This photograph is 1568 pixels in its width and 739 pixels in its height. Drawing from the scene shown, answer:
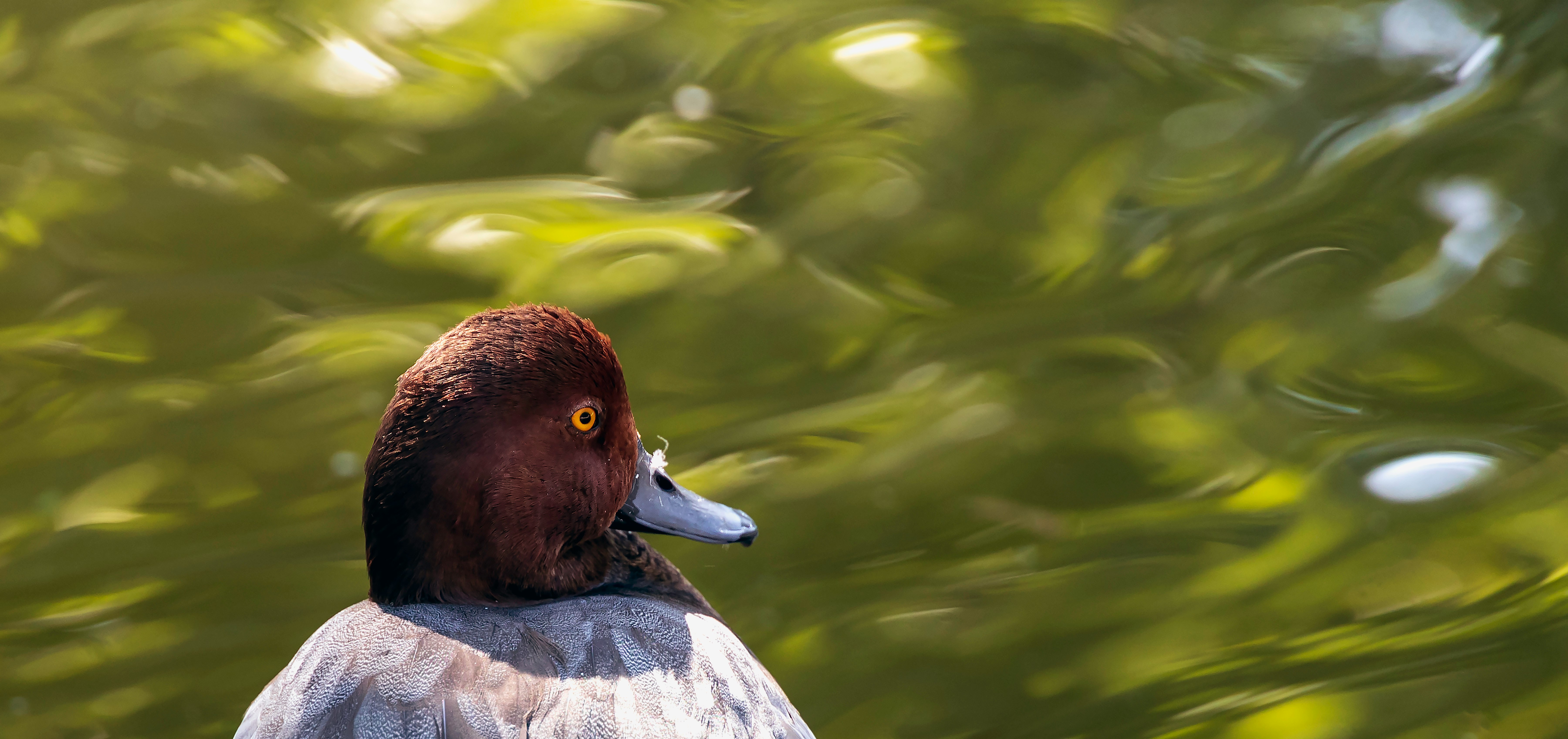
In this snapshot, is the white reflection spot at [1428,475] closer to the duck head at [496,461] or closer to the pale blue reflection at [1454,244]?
the pale blue reflection at [1454,244]

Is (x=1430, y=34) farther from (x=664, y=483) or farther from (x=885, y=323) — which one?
(x=664, y=483)

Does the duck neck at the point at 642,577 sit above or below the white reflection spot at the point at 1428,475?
below

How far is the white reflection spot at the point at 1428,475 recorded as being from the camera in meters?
3.76

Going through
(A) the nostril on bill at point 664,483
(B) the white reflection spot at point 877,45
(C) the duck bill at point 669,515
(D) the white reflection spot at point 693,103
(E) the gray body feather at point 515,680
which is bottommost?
(E) the gray body feather at point 515,680

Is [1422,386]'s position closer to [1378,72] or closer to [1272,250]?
[1272,250]

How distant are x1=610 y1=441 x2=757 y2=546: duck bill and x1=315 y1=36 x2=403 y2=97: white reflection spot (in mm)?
2932

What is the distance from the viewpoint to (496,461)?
2359 millimetres

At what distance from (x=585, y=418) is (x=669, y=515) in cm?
34

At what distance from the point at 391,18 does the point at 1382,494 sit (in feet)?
12.9

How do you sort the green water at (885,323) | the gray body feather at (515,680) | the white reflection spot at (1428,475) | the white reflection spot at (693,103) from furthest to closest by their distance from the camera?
the white reflection spot at (693,103), the white reflection spot at (1428,475), the green water at (885,323), the gray body feather at (515,680)

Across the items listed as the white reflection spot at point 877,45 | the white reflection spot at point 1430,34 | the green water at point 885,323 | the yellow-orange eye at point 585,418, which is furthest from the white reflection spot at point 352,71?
the white reflection spot at point 1430,34

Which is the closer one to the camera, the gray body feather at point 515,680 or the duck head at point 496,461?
the gray body feather at point 515,680

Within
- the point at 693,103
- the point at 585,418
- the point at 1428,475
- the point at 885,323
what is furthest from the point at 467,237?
the point at 1428,475

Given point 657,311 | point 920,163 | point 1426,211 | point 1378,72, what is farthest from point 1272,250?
point 657,311
